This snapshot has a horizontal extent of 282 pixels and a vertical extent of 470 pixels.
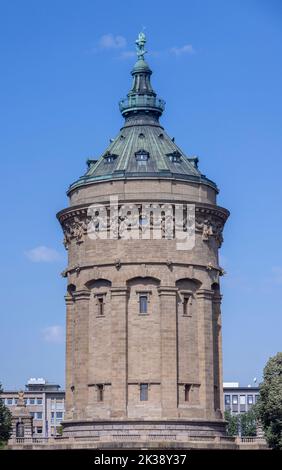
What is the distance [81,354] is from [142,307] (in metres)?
5.93

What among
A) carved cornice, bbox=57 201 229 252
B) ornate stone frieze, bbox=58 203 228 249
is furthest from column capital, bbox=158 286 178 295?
carved cornice, bbox=57 201 229 252

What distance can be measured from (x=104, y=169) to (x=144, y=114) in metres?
6.24

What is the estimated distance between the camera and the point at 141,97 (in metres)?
89.0

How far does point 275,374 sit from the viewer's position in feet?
282

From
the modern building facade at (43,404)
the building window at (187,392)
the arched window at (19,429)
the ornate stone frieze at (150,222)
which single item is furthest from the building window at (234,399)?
the building window at (187,392)

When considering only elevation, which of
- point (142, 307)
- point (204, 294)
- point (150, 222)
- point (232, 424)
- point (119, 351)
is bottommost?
point (119, 351)

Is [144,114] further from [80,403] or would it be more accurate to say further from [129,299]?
[80,403]

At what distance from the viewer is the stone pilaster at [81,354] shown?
270ft

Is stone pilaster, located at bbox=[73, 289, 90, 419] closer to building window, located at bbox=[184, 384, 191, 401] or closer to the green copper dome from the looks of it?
building window, located at bbox=[184, 384, 191, 401]

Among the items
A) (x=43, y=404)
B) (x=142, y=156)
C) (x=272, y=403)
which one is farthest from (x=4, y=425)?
(x=43, y=404)

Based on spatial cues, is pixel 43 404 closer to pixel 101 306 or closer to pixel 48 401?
pixel 48 401
